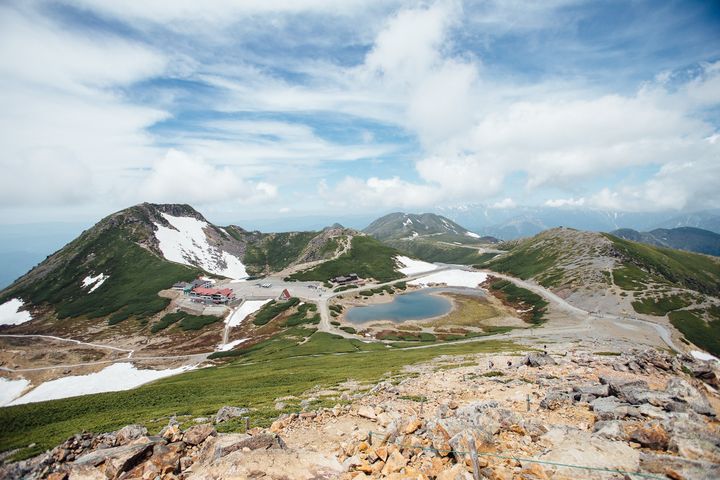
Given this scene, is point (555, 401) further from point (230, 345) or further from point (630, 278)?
point (630, 278)

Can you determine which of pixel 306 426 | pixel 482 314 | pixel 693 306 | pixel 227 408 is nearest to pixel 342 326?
pixel 482 314

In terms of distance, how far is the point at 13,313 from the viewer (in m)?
151

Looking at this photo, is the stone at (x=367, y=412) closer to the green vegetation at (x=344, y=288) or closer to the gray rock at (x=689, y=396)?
the gray rock at (x=689, y=396)

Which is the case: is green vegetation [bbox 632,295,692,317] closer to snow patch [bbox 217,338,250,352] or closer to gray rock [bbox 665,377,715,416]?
gray rock [bbox 665,377,715,416]

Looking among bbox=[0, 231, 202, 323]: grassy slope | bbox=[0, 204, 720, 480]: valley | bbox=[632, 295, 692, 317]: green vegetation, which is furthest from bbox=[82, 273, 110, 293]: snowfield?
bbox=[632, 295, 692, 317]: green vegetation

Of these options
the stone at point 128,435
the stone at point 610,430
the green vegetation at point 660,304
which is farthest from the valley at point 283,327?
the stone at point 610,430

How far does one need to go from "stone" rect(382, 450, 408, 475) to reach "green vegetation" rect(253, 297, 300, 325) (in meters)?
103

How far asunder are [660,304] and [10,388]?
619 feet

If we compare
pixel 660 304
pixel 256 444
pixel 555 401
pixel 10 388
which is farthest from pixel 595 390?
pixel 660 304

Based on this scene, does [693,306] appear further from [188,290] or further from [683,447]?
[188,290]

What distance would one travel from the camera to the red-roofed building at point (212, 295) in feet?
424

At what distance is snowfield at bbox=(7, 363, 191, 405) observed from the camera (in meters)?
69.8

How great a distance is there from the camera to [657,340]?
80375 millimetres

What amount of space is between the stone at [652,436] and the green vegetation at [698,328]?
108763mm
